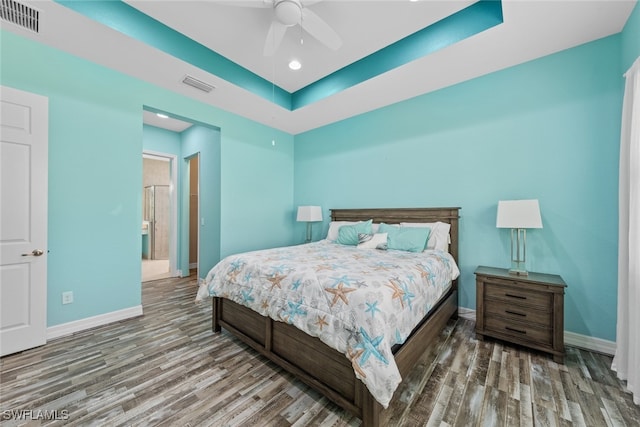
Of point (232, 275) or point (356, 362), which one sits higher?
point (232, 275)

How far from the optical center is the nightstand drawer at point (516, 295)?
2.19 meters

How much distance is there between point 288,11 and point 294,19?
3.5 inches

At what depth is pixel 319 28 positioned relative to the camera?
2.21 meters

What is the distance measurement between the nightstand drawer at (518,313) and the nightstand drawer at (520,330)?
4 centimetres

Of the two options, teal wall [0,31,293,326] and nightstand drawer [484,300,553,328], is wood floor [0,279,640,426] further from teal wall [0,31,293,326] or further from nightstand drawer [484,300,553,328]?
teal wall [0,31,293,326]

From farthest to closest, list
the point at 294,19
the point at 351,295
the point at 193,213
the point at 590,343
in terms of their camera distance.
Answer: the point at 193,213 < the point at 590,343 < the point at 294,19 < the point at 351,295

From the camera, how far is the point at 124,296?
2963 millimetres

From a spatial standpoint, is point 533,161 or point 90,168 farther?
point 90,168

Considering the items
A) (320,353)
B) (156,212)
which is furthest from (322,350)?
(156,212)

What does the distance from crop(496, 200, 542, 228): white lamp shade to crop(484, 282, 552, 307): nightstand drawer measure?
23.4 inches

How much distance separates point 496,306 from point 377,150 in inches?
99.1

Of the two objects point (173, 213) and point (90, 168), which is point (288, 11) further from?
point (173, 213)

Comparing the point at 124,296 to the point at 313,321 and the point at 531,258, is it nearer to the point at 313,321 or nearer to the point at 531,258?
the point at 313,321

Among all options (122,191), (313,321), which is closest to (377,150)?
(313,321)
